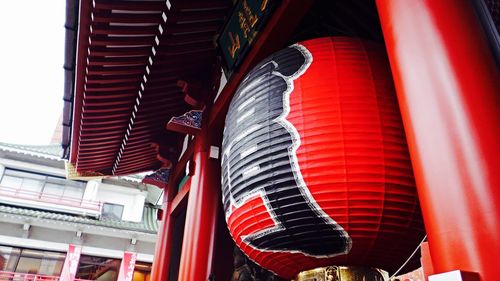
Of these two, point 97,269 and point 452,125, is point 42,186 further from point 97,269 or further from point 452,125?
point 452,125

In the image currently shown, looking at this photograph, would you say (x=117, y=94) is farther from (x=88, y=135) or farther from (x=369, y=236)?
(x=369, y=236)

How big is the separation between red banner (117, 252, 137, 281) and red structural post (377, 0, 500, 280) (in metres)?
12.3

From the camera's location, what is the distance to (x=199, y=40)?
406cm

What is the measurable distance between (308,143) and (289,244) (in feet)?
1.80

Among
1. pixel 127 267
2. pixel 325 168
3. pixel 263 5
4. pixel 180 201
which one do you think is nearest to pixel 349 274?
pixel 325 168

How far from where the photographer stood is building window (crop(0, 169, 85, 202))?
43.8ft

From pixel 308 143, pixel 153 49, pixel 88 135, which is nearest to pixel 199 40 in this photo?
pixel 153 49

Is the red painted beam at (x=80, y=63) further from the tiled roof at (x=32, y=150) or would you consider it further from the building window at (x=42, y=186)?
the tiled roof at (x=32, y=150)

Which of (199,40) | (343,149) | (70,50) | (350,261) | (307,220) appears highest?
(199,40)

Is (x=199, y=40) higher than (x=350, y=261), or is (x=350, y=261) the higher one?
(x=199, y=40)

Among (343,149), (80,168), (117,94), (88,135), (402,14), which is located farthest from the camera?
(80,168)

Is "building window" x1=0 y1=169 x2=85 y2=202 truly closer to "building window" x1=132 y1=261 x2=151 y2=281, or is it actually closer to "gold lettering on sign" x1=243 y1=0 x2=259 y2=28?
"building window" x1=132 y1=261 x2=151 y2=281

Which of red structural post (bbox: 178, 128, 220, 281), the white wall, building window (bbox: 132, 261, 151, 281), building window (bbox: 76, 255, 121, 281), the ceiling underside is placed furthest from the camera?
the white wall

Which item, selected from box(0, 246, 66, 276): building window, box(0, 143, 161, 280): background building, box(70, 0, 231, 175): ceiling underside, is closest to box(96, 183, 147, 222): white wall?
box(0, 143, 161, 280): background building
